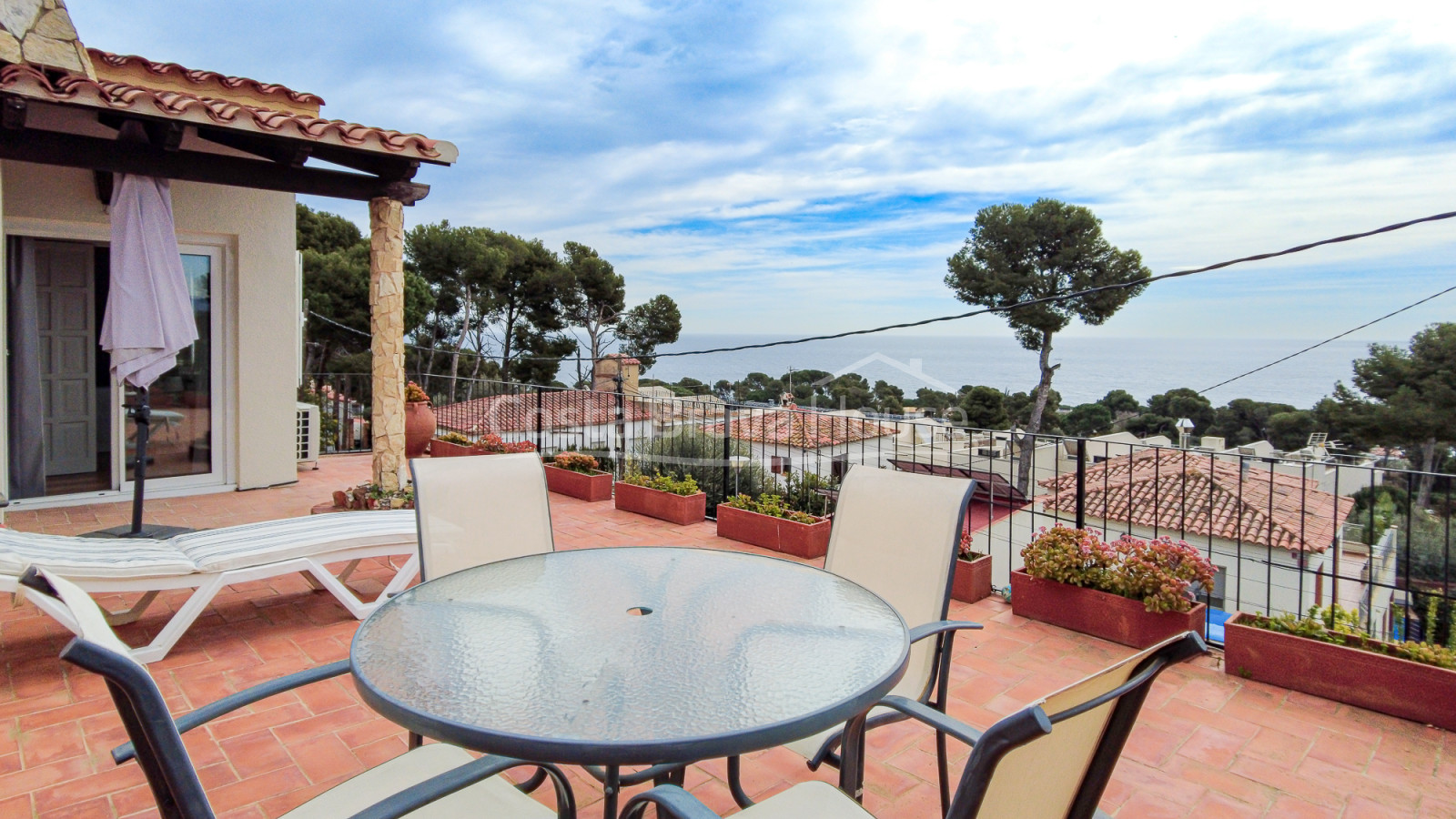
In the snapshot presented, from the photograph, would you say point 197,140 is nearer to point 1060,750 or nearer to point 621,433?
point 621,433

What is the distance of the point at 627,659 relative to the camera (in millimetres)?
1446

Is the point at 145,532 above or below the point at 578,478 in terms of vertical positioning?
below

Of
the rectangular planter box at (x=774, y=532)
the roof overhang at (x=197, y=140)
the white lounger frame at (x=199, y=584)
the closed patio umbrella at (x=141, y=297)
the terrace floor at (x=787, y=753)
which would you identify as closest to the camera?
the terrace floor at (x=787, y=753)

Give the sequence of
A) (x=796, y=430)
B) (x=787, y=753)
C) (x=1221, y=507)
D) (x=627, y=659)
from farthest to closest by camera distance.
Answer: (x=1221, y=507)
(x=796, y=430)
(x=787, y=753)
(x=627, y=659)

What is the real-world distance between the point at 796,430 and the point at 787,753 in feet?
26.3

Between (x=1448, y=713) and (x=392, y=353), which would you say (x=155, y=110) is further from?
(x=1448, y=713)

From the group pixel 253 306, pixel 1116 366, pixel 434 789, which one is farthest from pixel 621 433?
pixel 1116 366

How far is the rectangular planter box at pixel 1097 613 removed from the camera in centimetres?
310

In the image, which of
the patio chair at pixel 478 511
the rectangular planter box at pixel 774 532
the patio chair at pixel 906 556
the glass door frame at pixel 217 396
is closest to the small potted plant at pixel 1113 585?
the rectangular planter box at pixel 774 532

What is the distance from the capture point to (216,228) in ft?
18.0

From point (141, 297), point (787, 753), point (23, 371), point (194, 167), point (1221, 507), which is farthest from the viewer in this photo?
point (1221, 507)

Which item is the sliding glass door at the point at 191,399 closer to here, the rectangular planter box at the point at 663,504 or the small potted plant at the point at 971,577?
the rectangular planter box at the point at 663,504

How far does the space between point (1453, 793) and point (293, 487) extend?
6.75 meters

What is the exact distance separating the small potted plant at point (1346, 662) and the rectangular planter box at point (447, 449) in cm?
580
